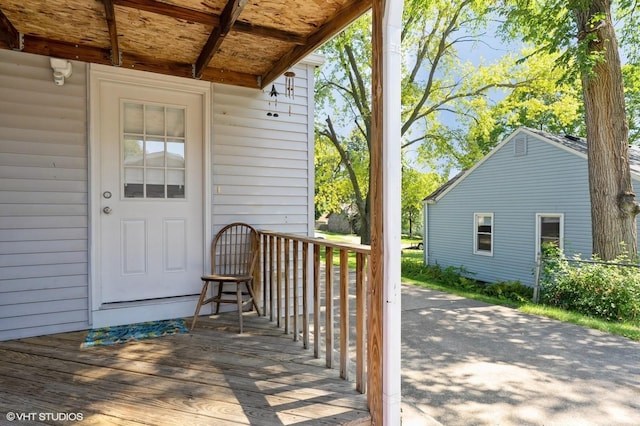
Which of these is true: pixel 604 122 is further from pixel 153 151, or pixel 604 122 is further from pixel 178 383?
pixel 178 383

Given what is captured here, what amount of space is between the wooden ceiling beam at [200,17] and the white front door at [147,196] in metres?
1.07

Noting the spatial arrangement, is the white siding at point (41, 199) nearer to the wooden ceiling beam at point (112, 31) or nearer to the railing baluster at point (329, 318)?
the wooden ceiling beam at point (112, 31)

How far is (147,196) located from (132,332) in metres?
1.15

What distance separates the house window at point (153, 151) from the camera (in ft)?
10.3

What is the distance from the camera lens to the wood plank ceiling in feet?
7.37

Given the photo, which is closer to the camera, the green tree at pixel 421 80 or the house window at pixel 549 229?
the house window at pixel 549 229

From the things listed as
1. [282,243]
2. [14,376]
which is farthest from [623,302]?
[14,376]

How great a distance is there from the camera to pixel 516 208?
965cm

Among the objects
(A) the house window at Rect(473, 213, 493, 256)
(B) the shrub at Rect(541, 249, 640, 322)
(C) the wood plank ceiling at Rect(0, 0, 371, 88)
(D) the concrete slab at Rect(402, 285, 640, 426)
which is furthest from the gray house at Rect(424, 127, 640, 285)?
(C) the wood plank ceiling at Rect(0, 0, 371, 88)

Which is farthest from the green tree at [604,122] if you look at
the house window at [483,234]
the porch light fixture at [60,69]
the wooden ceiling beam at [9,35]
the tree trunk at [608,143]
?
the wooden ceiling beam at [9,35]

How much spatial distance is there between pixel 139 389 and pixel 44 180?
186 cm

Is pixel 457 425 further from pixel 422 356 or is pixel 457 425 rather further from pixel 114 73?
pixel 114 73

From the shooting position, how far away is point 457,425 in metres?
2.02

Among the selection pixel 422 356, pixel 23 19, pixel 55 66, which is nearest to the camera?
pixel 23 19
